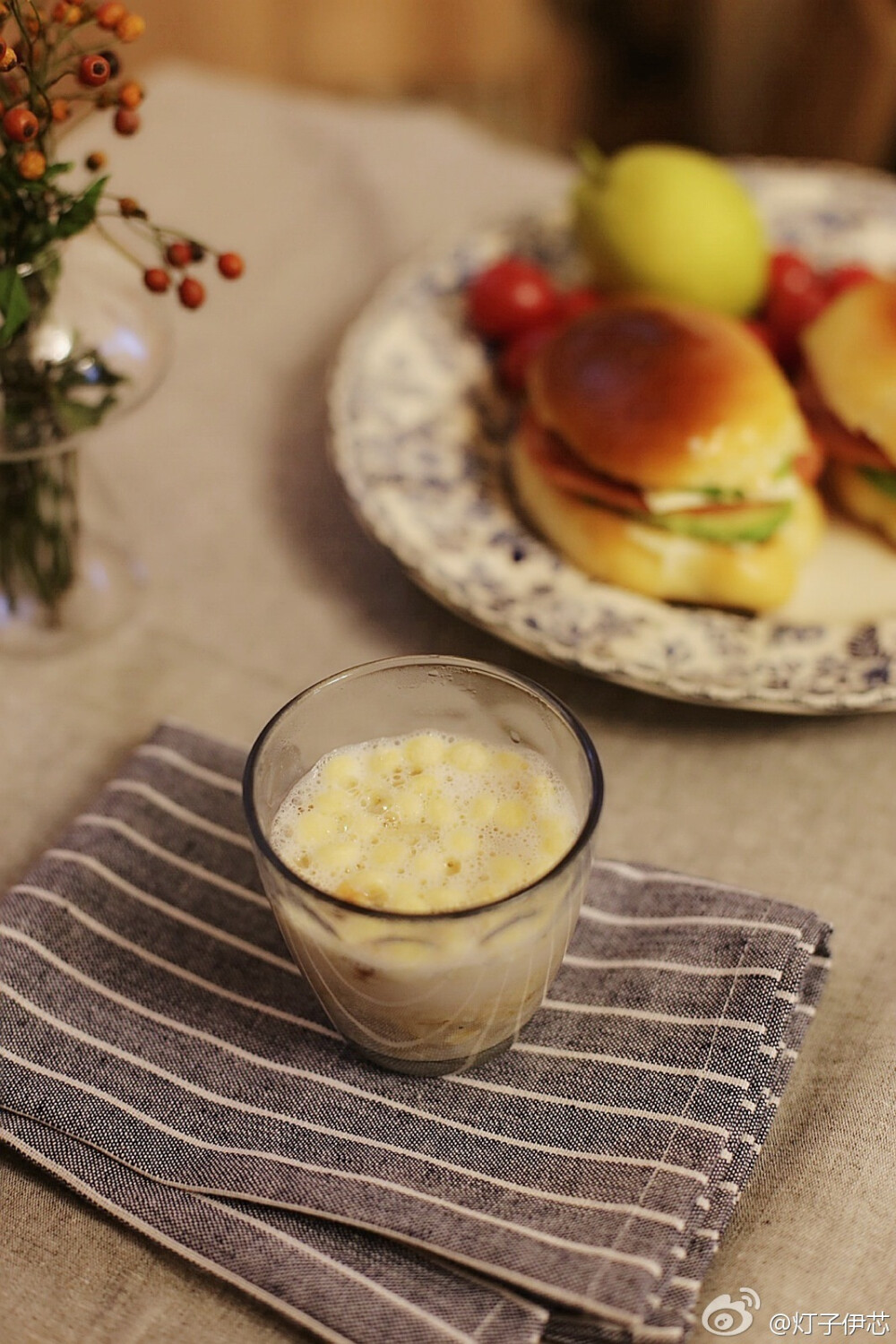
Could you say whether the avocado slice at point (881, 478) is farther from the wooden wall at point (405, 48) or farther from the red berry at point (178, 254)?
the wooden wall at point (405, 48)

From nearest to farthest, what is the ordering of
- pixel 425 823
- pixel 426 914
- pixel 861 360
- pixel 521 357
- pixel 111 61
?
1. pixel 426 914
2. pixel 425 823
3. pixel 111 61
4. pixel 861 360
5. pixel 521 357

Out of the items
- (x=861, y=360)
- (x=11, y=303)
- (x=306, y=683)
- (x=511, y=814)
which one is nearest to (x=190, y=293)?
(x=11, y=303)

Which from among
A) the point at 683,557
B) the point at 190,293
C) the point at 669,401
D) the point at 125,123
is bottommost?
the point at 683,557

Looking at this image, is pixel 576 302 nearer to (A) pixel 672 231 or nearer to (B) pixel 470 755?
(A) pixel 672 231

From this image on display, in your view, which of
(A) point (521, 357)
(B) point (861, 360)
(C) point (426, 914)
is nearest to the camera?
(C) point (426, 914)

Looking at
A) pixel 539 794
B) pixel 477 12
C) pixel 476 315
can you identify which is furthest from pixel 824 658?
pixel 477 12

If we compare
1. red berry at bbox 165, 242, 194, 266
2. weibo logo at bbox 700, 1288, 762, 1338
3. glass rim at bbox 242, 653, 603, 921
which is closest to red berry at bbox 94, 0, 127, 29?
red berry at bbox 165, 242, 194, 266
